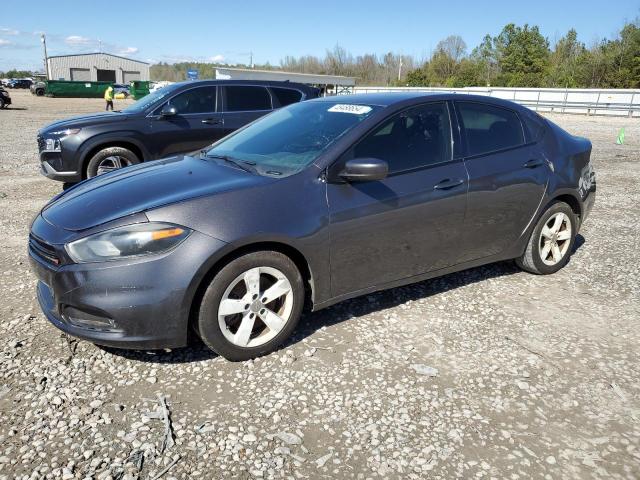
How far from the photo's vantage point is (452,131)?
3914 millimetres

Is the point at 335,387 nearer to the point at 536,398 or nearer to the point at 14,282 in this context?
the point at 536,398

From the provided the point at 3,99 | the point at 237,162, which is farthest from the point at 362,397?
the point at 3,99

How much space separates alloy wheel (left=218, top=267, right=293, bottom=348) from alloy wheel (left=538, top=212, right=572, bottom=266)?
2604 mm

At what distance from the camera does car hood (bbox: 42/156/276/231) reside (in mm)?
2984

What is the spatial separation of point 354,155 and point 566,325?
205cm

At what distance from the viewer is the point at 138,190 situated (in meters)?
3.22

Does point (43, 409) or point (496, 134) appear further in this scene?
point (496, 134)

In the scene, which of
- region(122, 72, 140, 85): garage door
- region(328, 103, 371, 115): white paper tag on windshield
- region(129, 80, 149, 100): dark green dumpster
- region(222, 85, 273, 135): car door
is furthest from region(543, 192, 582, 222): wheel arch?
region(122, 72, 140, 85): garage door

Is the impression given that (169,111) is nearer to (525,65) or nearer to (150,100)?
(150,100)

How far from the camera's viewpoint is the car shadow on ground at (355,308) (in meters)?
3.24

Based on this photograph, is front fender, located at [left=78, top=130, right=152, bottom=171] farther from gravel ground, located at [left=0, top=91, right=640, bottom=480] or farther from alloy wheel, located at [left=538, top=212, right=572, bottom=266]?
alloy wheel, located at [left=538, top=212, right=572, bottom=266]

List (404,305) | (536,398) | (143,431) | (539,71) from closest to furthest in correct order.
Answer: (143,431) → (536,398) → (404,305) → (539,71)

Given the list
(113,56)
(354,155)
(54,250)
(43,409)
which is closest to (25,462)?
(43,409)

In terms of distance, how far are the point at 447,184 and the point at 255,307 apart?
5.61 feet
